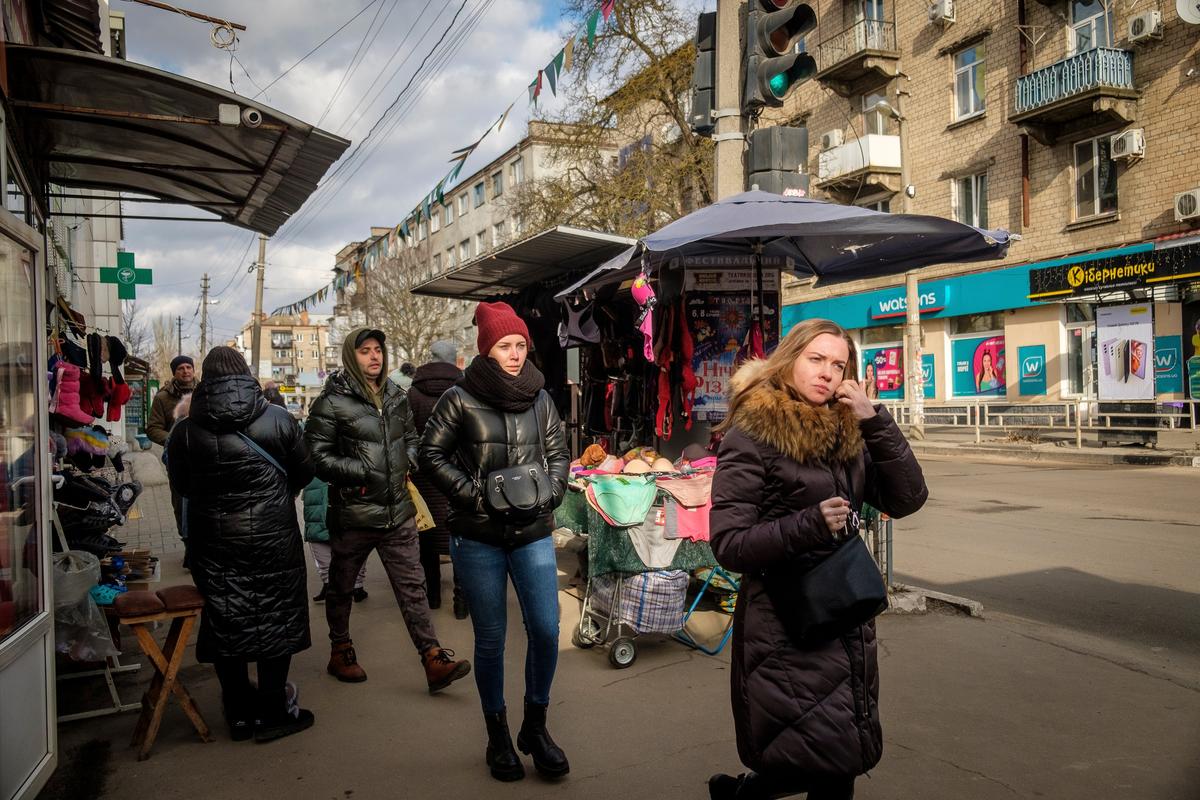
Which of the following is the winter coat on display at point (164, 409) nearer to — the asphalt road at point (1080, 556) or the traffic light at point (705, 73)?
the traffic light at point (705, 73)

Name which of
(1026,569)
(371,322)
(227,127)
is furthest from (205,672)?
(371,322)

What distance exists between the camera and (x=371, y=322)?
45094mm

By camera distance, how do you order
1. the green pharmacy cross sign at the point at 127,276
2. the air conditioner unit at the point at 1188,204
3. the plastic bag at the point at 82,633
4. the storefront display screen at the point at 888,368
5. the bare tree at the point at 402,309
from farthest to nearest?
the bare tree at the point at 402,309 → the storefront display screen at the point at 888,368 → the air conditioner unit at the point at 1188,204 → the green pharmacy cross sign at the point at 127,276 → the plastic bag at the point at 82,633

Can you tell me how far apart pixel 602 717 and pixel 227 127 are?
399 cm

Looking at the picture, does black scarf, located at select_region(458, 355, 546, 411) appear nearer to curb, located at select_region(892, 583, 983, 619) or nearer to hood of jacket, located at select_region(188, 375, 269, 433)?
hood of jacket, located at select_region(188, 375, 269, 433)

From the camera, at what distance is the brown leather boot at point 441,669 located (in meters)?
4.44

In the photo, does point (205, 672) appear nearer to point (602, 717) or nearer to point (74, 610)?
point (74, 610)

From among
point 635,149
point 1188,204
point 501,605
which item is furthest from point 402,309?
point 501,605

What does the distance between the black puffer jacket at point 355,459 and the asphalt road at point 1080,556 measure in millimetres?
4189

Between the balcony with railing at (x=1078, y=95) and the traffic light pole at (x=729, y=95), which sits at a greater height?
the balcony with railing at (x=1078, y=95)

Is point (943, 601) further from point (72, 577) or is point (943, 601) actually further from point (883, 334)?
point (883, 334)

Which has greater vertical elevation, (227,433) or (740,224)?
(740,224)

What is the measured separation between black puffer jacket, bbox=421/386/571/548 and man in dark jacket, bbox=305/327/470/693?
46.4 inches

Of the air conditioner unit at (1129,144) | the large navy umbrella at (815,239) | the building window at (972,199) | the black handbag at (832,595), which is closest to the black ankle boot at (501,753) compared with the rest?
the black handbag at (832,595)
